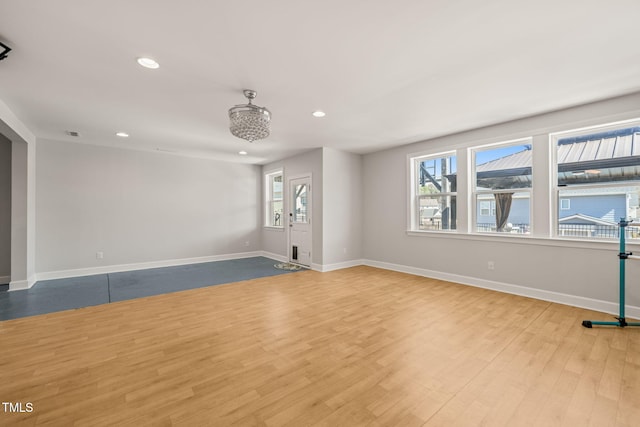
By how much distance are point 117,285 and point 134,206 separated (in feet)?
6.40

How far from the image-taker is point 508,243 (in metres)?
4.03

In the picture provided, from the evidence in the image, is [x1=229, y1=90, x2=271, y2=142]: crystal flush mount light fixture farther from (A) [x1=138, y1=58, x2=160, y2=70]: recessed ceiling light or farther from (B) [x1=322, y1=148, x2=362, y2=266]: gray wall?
(B) [x1=322, y1=148, x2=362, y2=266]: gray wall

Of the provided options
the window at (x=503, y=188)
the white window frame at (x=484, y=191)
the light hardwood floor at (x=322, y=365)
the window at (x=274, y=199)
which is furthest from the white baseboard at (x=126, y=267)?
the window at (x=503, y=188)

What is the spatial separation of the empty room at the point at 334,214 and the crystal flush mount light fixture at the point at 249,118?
0.11 ft

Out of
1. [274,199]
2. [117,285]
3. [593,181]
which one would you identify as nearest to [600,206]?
[593,181]

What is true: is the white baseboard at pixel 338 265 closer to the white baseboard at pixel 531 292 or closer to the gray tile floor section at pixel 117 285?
the gray tile floor section at pixel 117 285

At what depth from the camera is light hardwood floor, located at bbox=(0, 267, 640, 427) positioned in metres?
1.63

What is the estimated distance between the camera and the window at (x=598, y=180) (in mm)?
3205

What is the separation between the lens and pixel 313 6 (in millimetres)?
1774

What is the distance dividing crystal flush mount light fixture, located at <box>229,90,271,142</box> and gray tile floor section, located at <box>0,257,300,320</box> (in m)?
2.87

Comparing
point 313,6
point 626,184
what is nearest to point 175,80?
point 313,6

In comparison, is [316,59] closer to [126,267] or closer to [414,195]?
[414,195]

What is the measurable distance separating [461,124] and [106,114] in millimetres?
5218

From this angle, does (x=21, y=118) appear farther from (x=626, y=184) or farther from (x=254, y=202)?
Result: (x=626, y=184)
